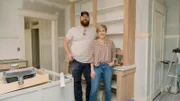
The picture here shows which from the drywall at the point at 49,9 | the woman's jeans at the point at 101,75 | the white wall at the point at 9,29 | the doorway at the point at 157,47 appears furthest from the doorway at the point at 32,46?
the doorway at the point at 157,47

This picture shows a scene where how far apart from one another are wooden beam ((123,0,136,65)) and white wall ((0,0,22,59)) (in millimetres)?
2236

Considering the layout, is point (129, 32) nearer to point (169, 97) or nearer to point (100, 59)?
point (100, 59)

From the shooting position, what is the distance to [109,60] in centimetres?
221

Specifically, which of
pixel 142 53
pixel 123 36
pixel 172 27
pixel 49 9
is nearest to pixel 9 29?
pixel 49 9

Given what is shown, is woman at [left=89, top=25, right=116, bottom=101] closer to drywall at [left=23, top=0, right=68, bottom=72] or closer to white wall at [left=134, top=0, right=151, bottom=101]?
white wall at [left=134, top=0, right=151, bottom=101]

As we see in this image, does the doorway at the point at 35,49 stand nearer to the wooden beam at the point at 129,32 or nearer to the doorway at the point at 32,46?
the doorway at the point at 32,46

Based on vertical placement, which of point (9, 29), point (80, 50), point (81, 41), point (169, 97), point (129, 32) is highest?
point (9, 29)

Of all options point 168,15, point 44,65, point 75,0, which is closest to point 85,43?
point 75,0

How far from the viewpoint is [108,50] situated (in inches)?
86.6

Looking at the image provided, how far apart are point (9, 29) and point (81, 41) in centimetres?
163

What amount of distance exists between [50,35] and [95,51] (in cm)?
224

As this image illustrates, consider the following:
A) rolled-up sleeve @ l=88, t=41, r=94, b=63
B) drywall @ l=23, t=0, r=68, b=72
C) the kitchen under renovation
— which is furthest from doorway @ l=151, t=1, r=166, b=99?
drywall @ l=23, t=0, r=68, b=72

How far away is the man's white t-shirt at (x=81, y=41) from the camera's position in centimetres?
233

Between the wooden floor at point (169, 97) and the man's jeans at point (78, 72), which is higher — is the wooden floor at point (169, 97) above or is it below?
below
